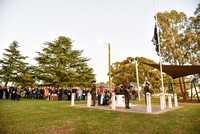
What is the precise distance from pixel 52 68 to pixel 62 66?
207cm

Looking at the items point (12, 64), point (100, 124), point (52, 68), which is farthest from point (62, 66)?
point (100, 124)

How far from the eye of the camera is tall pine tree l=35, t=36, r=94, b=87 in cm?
2367

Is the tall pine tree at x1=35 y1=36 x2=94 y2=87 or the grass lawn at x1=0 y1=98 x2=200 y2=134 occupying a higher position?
the tall pine tree at x1=35 y1=36 x2=94 y2=87

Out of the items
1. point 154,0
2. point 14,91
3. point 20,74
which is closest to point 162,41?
point 154,0

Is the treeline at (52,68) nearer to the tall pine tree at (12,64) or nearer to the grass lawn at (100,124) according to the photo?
the tall pine tree at (12,64)

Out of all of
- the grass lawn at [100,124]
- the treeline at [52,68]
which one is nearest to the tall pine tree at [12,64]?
the treeline at [52,68]

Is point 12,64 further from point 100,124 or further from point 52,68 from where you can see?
point 100,124

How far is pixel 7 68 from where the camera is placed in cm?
2477

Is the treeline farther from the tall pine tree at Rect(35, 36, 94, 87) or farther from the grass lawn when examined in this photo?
the grass lawn

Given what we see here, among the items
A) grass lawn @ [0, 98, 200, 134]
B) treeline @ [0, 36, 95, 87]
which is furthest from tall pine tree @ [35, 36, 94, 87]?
grass lawn @ [0, 98, 200, 134]

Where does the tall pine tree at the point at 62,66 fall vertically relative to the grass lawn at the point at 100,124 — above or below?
above

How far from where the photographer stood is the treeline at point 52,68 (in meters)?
23.8

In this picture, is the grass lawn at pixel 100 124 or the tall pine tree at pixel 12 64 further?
the tall pine tree at pixel 12 64

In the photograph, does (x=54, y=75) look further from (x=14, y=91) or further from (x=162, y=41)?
(x=162, y=41)
